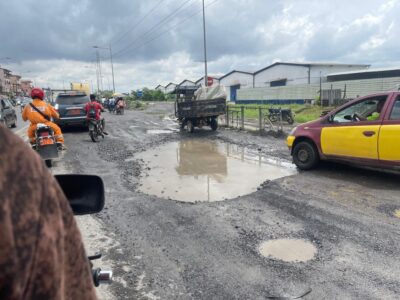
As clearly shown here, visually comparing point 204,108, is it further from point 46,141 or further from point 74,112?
point 46,141

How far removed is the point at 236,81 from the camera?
2653 inches

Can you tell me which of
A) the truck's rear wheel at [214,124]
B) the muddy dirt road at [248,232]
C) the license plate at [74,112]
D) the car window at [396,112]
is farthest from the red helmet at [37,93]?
the truck's rear wheel at [214,124]

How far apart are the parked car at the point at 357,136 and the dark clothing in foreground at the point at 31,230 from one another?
6699mm

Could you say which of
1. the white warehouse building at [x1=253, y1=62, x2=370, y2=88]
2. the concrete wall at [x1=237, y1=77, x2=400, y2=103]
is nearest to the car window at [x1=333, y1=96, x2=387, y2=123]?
the concrete wall at [x1=237, y1=77, x2=400, y2=103]

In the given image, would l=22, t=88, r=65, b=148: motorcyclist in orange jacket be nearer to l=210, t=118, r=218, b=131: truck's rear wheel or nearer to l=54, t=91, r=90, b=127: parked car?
l=54, t=91, r=90, b=127: parked car

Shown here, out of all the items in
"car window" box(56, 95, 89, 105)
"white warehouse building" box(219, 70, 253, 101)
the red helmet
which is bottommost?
"car window" box(56, 95, 89, 105)

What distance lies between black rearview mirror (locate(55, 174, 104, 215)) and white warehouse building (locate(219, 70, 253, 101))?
207ft

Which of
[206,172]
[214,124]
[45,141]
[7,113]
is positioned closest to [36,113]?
[45,141]

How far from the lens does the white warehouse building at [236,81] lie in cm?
6481

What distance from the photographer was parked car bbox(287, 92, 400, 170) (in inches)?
258

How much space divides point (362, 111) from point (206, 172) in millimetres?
3529

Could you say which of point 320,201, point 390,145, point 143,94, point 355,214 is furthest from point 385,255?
point 143,94

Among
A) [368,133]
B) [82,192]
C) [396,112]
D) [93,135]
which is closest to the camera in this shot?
[82,192]

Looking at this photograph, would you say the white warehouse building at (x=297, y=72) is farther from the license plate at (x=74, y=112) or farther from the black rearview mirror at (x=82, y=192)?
the black rearview mirror at (x=82, y=192)
